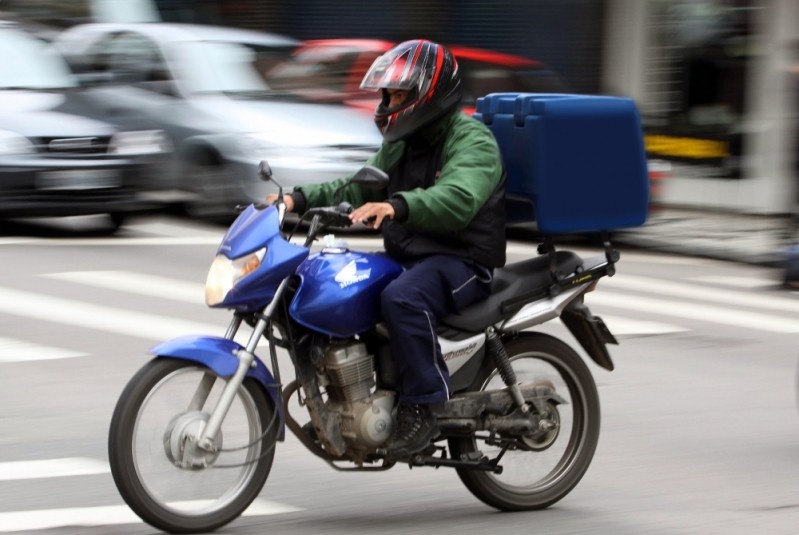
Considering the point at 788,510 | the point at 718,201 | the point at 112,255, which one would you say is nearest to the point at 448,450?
the point at 788,510

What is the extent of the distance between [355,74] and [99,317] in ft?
20.8

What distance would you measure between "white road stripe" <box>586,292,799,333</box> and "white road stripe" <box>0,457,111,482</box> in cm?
538

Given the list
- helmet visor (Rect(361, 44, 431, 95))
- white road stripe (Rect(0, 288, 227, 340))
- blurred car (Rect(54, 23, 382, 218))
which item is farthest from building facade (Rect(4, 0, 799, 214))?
helmet visor (Rect(361, 44, 431, 95))

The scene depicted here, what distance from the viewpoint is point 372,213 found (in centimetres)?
518

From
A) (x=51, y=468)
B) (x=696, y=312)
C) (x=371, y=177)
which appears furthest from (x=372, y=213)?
(x=696, y=312)

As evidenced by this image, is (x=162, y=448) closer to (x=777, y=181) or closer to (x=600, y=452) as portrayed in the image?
(x=600, y=452)

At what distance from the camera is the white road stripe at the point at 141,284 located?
10945 millimetres

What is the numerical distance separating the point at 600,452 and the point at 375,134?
7996 mm

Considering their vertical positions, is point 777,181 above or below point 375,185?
below

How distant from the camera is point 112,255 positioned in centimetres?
1278

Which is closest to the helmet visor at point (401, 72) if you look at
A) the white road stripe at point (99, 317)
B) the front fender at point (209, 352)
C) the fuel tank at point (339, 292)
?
the fuel tank at point (339, 292)

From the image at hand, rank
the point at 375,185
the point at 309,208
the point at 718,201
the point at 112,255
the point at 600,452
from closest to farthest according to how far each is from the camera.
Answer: the point at 375,185, the point at 309,208, the point at 600,452, the point at 112,255, the point at 718,201

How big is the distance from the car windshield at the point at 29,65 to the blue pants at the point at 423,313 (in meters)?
9.28

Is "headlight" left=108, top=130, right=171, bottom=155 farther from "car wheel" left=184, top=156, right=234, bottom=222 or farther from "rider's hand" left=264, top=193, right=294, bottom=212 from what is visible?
"rider's hand" left=264, top=193, right=294, bottom=212
